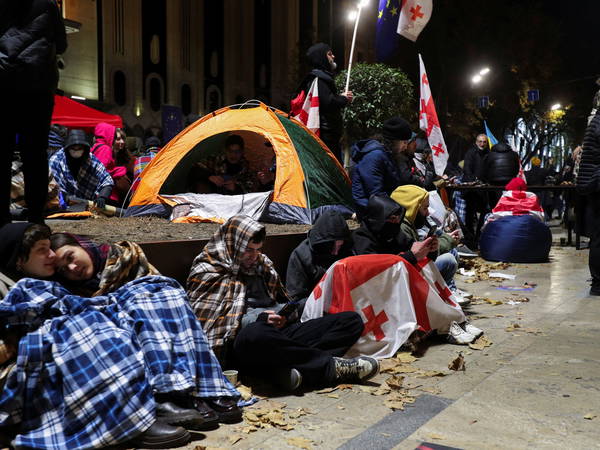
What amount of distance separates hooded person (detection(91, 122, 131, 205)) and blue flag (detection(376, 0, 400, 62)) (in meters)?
4.71

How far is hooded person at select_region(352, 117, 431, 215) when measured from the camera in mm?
6754

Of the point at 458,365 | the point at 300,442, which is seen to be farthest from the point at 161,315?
the point at 458,365

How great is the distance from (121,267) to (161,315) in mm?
401

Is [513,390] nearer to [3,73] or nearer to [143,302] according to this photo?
[143,302]

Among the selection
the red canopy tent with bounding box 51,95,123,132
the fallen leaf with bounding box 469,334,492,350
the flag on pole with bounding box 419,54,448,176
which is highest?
the red canopy tent with bounding box 51,95,123,132

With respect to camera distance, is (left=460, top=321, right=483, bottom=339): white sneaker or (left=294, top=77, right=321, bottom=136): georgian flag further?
(left=294, top=77, right=321, bottom=136): georgian flag

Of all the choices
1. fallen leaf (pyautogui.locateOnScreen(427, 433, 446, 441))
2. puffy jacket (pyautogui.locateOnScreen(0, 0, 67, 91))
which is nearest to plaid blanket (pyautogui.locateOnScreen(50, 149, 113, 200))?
puffy jacket (pyautogui.locateOnScreen(0, 0, 67, 91))

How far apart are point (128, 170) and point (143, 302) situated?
668 cm

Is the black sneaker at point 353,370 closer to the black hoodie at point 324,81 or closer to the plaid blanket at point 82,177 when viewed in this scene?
the plaid blanket at point 82,177

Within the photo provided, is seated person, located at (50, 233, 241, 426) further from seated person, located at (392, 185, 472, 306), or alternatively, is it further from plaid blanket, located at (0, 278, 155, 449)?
seated person, located at (392, 185, 472, 306)

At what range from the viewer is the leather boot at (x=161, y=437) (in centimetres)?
305

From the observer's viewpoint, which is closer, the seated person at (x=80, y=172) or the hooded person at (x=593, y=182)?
the hooded person at (x=593, y=182)

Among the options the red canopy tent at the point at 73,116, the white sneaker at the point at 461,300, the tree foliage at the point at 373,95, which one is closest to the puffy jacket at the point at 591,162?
the white sneaker at the point at 461,300

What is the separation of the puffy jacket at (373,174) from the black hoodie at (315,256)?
1807mm
